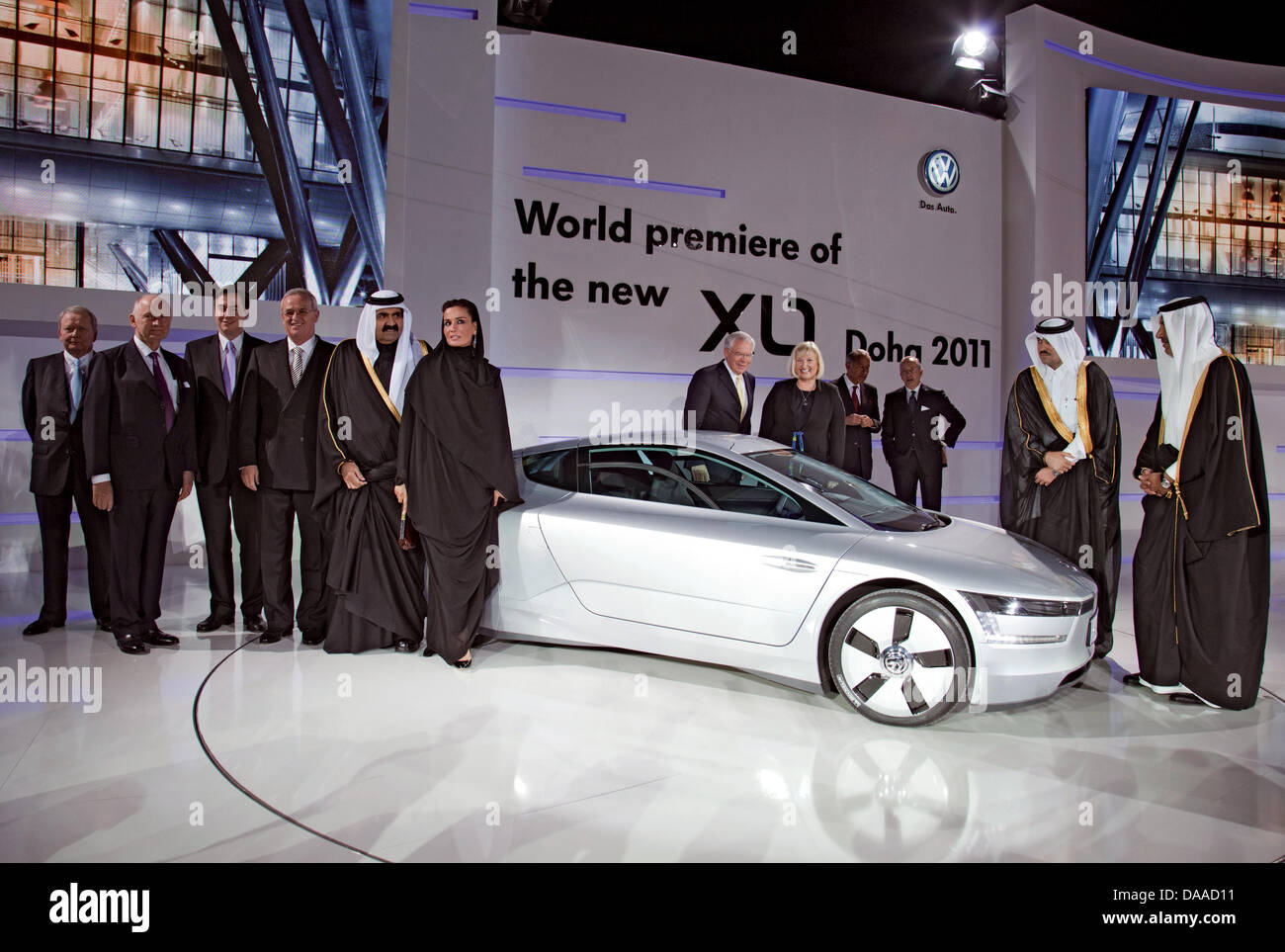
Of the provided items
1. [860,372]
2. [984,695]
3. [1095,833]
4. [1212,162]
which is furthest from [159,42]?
[1212,162]

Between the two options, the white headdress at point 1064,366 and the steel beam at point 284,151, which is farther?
the steel beam at point 284,151

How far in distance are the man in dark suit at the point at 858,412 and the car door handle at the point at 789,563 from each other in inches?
119

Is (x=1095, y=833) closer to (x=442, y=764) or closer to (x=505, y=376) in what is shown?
(x=442, y=764)

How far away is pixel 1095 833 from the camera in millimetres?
2260

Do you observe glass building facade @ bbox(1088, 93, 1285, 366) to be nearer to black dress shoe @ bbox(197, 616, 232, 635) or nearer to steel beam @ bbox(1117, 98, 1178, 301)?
steel beam @ bbox(1117, 98, 1178, 301)

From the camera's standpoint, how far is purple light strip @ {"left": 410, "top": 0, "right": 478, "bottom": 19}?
597 centimetres

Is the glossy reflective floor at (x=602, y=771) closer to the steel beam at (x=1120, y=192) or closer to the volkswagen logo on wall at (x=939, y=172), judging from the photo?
the volkswagen logo on wall at (x=939, y=172)

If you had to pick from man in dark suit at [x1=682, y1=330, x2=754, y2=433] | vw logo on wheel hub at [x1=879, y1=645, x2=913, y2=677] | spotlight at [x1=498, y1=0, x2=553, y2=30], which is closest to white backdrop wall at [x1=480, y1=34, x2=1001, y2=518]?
spotlight at [x1=498, y1=0, x2=553, y2=30]

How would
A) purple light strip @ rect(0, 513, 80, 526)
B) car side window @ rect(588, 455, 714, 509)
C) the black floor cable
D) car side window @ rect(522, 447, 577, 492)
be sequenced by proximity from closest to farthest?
the black floor cable, car side window @ rect(588, 455, 714, 509), car side window @ rect(522, 447, 577, 492), purple light strip @ rect(0, 513, 80, 526)

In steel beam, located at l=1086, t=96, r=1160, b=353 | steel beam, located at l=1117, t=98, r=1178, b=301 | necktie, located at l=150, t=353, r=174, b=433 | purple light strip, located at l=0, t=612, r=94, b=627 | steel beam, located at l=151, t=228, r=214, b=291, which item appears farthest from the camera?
steel beam, located at l=1117, t=98, r=1178, b=301

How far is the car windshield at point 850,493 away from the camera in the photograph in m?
3.31

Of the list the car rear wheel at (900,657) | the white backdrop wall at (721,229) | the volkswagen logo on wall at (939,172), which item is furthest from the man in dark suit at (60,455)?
the volkswagen logo on wall at (939,172)

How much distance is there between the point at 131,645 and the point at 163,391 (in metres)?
1.20

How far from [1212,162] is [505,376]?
7.70 metres
